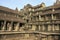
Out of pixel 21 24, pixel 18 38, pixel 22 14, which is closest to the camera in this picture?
pixel 18 38

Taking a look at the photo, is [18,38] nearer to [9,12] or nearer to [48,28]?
[48,28]

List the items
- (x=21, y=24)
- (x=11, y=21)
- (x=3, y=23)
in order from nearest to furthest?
(x=3, y=23) < (x=11, y=21) < (x=21, y=24)

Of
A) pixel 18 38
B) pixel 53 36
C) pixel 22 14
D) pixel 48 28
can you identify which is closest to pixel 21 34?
pixel 18 38

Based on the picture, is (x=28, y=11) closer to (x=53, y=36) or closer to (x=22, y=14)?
(x=22, y=14)

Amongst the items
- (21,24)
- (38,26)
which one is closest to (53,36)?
(38,26)

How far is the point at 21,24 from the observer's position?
3225 centimetres

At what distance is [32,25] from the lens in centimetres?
3109

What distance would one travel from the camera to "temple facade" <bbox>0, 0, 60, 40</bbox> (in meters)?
21.3

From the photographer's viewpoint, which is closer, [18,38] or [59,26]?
[18,38]

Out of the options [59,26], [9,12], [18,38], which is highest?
[9,12]

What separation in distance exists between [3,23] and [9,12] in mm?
5927

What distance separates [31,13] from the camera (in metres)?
36.6

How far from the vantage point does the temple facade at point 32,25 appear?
21.3m

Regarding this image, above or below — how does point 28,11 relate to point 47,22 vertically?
above
